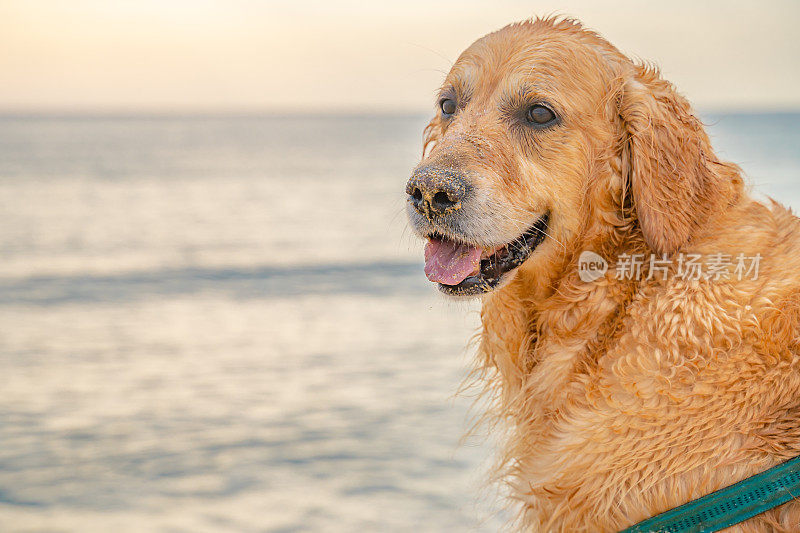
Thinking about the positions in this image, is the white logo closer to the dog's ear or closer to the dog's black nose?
the dog's ear

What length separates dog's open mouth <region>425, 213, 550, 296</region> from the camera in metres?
2.63

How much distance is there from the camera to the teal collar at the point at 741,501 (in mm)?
2104

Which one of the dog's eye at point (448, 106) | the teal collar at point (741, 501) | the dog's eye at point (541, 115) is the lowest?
the teal collar at point (741, 501)

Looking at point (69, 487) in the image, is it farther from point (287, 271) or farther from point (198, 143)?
point (198, 143)

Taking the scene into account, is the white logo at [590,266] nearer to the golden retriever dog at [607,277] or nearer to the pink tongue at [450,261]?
the golden retriever dog at [607,277]

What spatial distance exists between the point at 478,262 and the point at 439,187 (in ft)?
1.03

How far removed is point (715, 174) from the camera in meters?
2.47

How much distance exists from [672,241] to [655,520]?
846 mm

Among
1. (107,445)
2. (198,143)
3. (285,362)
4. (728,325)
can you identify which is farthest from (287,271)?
(198,143)

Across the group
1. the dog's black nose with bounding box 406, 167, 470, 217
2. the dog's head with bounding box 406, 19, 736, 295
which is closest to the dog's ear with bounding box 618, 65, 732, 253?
the dog's head with bounding box 406, 19, 736, 295

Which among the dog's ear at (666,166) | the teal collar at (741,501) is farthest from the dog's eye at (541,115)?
the teal collar at (741,501)

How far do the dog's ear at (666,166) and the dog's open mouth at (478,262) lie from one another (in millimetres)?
352

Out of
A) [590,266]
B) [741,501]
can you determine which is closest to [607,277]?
[590,266]

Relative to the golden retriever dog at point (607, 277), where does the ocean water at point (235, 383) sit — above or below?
above
